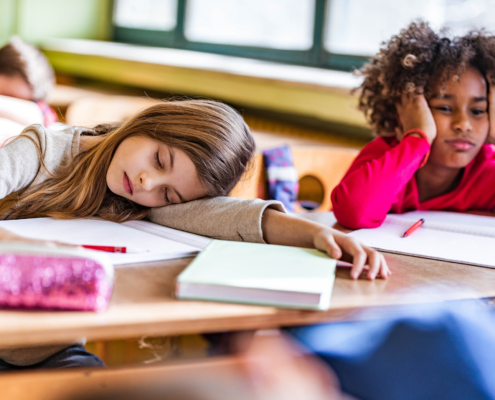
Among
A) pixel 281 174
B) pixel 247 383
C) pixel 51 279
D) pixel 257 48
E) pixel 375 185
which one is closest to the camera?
pixel 51 279

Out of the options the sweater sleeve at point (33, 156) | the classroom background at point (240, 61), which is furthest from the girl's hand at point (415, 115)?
the sweater sleeve at point (33, 156)

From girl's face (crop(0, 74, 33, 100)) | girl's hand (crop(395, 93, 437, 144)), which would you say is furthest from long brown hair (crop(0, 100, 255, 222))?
girl's face (crop(0, 74, 33, 100))

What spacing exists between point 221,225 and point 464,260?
43cm

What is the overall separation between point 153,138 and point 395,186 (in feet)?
1.98

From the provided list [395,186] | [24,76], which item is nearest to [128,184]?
[395,186]

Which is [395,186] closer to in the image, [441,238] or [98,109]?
[441,238]

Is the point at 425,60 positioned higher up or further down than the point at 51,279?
higher up

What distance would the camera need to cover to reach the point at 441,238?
115 cm

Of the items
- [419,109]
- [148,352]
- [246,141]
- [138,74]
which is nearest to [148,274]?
[246,141]

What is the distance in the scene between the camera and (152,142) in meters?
1.14

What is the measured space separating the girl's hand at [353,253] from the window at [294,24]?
4.94 ft

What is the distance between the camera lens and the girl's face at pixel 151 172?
1.12 meters

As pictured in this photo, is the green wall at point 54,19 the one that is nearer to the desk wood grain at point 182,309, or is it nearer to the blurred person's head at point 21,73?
the blurred person's head at point 21,73

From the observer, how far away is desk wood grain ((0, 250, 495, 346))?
56cm
